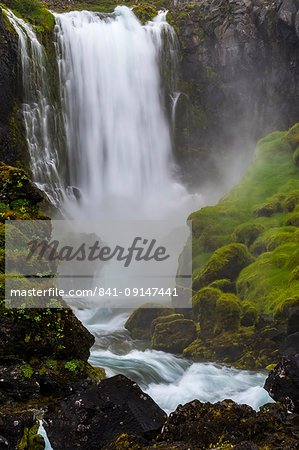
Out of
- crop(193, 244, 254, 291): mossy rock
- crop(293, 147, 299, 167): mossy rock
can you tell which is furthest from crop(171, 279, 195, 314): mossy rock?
crop(293, 147, 299, 167): mossy rock

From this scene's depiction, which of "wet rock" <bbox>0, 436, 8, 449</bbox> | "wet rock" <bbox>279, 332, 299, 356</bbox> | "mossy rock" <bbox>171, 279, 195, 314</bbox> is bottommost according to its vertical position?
"mossy rock" <bbox>171, 279, 195, 314</bbox>

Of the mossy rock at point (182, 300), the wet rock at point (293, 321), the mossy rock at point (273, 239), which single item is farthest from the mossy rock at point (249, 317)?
the mossy rock at point (273, 239)

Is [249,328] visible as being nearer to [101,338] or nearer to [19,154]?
[101,338]

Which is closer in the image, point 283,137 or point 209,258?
point 209,258

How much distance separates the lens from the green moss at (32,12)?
1468 inches

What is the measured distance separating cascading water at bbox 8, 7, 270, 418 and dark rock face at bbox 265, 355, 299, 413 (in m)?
26.3

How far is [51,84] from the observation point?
120ft

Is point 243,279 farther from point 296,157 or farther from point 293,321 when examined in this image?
point 296,157

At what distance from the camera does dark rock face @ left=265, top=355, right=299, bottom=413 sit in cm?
991

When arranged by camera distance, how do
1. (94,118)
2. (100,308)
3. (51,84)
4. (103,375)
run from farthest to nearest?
(94,118)
(51,84)
(100,308)
(103,375)

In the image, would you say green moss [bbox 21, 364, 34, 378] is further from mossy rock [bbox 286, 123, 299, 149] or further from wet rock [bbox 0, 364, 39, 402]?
mossy rock [bbox 286, 123, 299, 149]

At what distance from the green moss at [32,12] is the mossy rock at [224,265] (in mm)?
27458

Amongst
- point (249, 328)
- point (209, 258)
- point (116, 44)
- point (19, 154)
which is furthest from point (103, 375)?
point (116, 44)

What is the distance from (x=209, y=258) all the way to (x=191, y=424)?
576 inches
